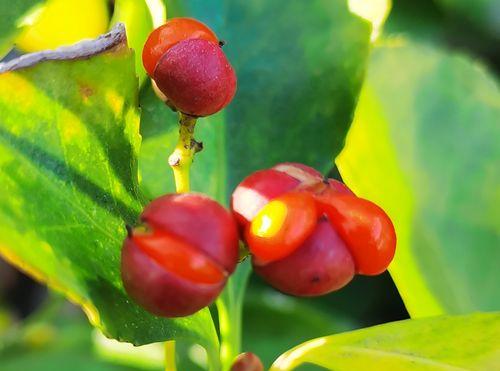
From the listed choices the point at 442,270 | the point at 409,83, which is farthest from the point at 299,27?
the point at 442,270

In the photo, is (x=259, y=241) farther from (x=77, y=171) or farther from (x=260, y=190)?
(x=77, y=171)

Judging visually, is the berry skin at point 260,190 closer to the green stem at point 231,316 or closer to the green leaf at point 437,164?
the green stem at point 231,316

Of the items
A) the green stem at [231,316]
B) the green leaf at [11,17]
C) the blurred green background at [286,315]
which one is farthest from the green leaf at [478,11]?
the green leaf at [11,17]

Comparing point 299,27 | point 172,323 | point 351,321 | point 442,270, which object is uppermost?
point 299,27

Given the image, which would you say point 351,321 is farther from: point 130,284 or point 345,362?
point 130,284

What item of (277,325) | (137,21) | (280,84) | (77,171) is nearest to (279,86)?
(280,84)

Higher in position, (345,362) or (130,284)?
(130,284)
